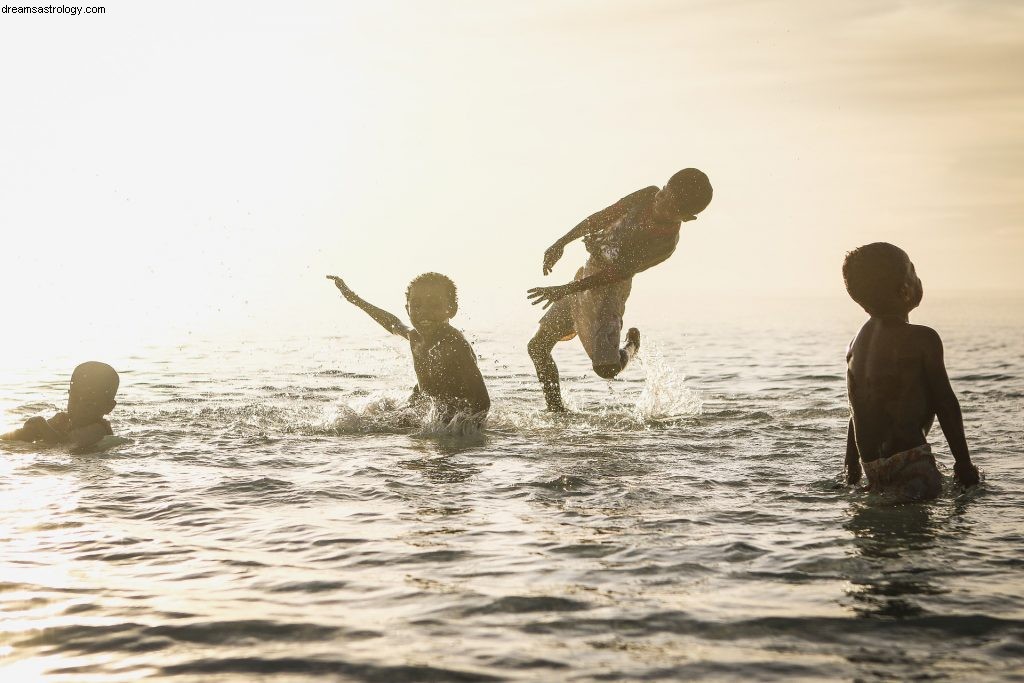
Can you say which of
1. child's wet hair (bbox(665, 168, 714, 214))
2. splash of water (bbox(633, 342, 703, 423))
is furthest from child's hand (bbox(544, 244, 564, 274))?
splash of water (bbox(633, 342, 703, 423))

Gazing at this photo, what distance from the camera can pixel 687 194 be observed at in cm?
977

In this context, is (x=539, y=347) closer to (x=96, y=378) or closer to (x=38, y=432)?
(x=96, y=378)

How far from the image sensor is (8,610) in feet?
14.6

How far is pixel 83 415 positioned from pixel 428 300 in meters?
3.21

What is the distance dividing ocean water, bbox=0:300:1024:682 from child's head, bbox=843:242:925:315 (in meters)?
1.20

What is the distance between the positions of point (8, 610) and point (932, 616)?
387cm

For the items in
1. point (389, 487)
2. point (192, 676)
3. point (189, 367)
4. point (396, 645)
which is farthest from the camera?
point (189, 367)

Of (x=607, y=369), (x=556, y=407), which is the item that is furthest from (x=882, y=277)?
(x=556, y=407)

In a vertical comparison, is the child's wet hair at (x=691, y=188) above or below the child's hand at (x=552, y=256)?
above

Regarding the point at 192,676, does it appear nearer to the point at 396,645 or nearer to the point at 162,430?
the point at 396,645

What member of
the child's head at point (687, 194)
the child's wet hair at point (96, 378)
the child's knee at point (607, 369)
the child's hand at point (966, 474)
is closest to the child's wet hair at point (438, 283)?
the child's knee at point (607, 369)

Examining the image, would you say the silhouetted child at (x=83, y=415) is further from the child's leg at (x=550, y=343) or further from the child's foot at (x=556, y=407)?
the child's foot at (x=556, y=407)

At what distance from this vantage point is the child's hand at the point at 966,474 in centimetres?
609

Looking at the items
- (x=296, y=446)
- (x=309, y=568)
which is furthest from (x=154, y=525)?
(x=296, y=446)
